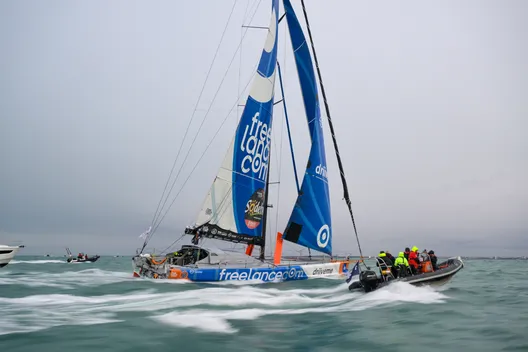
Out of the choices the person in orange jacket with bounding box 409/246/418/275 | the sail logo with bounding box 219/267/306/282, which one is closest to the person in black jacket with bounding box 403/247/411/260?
the person in orange jacket with bounding box 409/246/418/275

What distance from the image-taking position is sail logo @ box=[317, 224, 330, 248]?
24.4m

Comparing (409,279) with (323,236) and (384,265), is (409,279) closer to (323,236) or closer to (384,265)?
(384,265)

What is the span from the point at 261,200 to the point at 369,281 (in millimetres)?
9736

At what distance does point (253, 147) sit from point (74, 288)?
12034 millimetres

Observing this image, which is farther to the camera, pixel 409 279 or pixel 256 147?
pixel 256 147

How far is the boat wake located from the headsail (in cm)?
566

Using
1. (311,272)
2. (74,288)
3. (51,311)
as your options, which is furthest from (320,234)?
(51,311)

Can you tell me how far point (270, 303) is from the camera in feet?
51.0

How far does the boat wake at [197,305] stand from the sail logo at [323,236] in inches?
206

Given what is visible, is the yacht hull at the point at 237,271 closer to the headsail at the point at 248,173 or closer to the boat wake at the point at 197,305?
the boat wake at the point at 197,305

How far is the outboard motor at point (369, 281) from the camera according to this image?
56.0 feet

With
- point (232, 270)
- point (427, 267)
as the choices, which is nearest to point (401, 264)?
point (427, 267)

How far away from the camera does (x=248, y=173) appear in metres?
25.0

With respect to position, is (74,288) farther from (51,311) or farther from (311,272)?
(311,272)
